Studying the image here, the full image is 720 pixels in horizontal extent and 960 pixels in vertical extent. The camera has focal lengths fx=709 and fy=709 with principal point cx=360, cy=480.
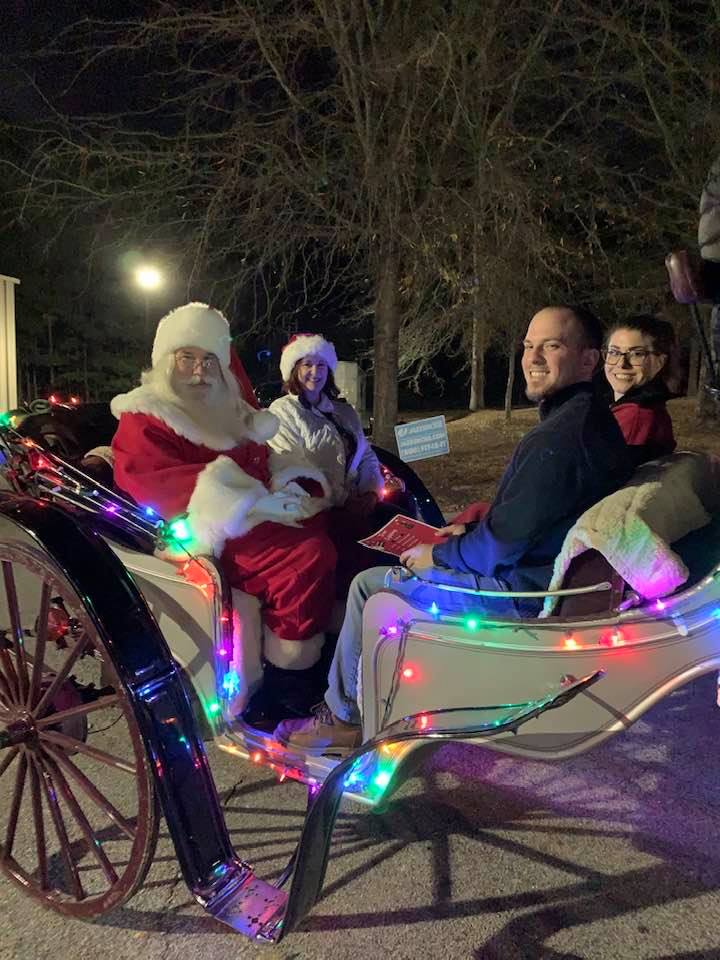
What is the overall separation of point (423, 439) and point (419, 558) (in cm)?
336

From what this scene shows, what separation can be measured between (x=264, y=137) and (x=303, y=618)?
229 inches

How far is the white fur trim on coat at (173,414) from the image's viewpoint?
2.73 m

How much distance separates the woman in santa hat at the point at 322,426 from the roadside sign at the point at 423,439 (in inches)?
47.4

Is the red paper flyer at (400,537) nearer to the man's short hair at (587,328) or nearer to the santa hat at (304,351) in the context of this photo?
the man's short hair at (587,328)

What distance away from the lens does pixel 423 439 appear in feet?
18.7

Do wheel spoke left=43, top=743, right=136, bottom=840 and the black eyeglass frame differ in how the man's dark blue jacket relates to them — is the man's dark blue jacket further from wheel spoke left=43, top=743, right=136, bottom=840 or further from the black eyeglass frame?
wheel spoke left=43, top=743, right=136, bottom=840

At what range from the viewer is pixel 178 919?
90.2 inches

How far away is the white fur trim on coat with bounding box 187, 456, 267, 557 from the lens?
8.26 feet

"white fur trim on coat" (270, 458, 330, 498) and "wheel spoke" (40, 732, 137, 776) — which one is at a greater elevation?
"white fur trim on coat" (270, 458, 330, 498)

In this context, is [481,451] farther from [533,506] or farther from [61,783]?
[61,783]

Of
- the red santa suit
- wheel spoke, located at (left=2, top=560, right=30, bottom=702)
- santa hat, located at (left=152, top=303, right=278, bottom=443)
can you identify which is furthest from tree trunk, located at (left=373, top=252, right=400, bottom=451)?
wheel spoke, located at (left=2, top=560, right=30, bottom=702)

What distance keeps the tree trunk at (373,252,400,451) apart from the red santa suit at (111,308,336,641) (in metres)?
4.85

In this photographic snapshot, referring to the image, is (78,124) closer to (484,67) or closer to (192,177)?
(192,177)

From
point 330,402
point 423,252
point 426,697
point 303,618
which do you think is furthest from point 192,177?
point 426,697
